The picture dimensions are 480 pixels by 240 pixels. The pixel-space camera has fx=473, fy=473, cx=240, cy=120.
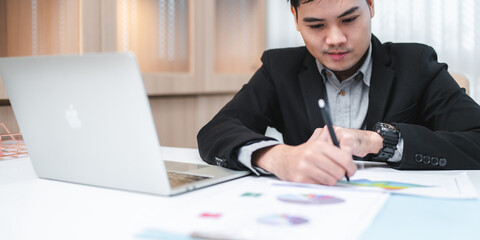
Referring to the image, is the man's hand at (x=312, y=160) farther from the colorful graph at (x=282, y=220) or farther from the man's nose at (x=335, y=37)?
the man's nose at (x=335, y=37)

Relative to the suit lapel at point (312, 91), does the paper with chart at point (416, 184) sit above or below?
below

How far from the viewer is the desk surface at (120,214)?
603mm

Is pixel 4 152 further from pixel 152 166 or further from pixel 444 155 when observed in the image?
pixel 444 155

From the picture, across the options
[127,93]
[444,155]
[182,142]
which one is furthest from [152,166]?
[182,142]

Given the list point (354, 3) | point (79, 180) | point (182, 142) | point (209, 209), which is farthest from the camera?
point (182, 142)

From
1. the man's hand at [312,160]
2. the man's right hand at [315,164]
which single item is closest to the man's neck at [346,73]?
the man's hand at [312,160]

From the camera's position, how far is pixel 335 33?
1337 mm

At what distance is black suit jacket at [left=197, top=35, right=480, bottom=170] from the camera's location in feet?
3.64

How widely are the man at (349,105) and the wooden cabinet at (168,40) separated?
76 cm

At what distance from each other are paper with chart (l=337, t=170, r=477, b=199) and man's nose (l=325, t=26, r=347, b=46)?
447 mm

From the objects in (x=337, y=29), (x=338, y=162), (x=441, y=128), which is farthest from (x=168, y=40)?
(x=338, y=162)

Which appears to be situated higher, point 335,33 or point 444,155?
point 335,33

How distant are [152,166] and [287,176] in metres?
0.28

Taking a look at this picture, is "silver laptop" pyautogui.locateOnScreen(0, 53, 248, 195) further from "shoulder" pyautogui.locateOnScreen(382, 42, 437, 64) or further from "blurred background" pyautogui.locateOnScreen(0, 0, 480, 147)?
"blurred background" pyautogui.locateOnScreen(0, 0, 480, 147)
